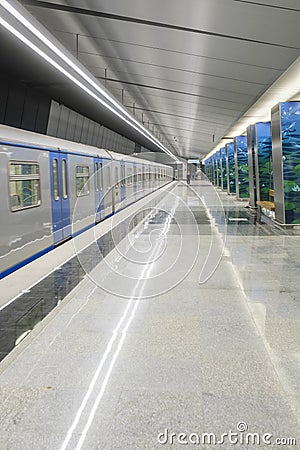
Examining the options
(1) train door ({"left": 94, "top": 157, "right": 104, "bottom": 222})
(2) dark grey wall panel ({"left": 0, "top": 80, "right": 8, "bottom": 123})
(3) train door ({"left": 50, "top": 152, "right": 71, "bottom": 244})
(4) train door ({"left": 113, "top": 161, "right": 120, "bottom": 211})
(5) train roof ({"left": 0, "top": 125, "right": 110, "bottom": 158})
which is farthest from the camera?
(4) train door ({"left": 113, "top": 161, "right": 120, "bottom": 211})

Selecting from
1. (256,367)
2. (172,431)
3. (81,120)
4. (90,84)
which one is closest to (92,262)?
(90,84)

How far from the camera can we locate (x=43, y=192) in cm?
860

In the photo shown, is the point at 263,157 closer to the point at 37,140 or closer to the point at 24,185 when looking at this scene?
the point at 37,140

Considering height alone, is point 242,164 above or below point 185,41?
below

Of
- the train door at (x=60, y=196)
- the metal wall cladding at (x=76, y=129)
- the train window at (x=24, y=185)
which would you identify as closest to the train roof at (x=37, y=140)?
the train door at (x=60, y=196)

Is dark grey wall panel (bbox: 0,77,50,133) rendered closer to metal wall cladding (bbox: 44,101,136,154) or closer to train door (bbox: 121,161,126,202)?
metal wall cladding (bbox: 44,101,136,154)

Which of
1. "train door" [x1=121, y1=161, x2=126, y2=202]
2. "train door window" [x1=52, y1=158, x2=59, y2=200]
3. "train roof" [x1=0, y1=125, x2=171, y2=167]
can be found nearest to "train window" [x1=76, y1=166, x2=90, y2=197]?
A: "train roof" [x1=0, y1=125, x2=171, y2=167]

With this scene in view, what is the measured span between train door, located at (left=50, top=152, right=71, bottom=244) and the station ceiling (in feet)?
7.21

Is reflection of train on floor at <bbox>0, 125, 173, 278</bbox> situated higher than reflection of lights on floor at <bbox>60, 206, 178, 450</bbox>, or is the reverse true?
reflection of train on floor at <bbox>0, 125, 173, 278</bbox>

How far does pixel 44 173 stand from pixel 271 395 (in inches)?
247

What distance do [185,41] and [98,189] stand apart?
6739 millimetres

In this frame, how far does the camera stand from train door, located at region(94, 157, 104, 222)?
1362cm

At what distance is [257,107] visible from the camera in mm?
14117

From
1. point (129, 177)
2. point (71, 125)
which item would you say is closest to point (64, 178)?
point (71, 125)
